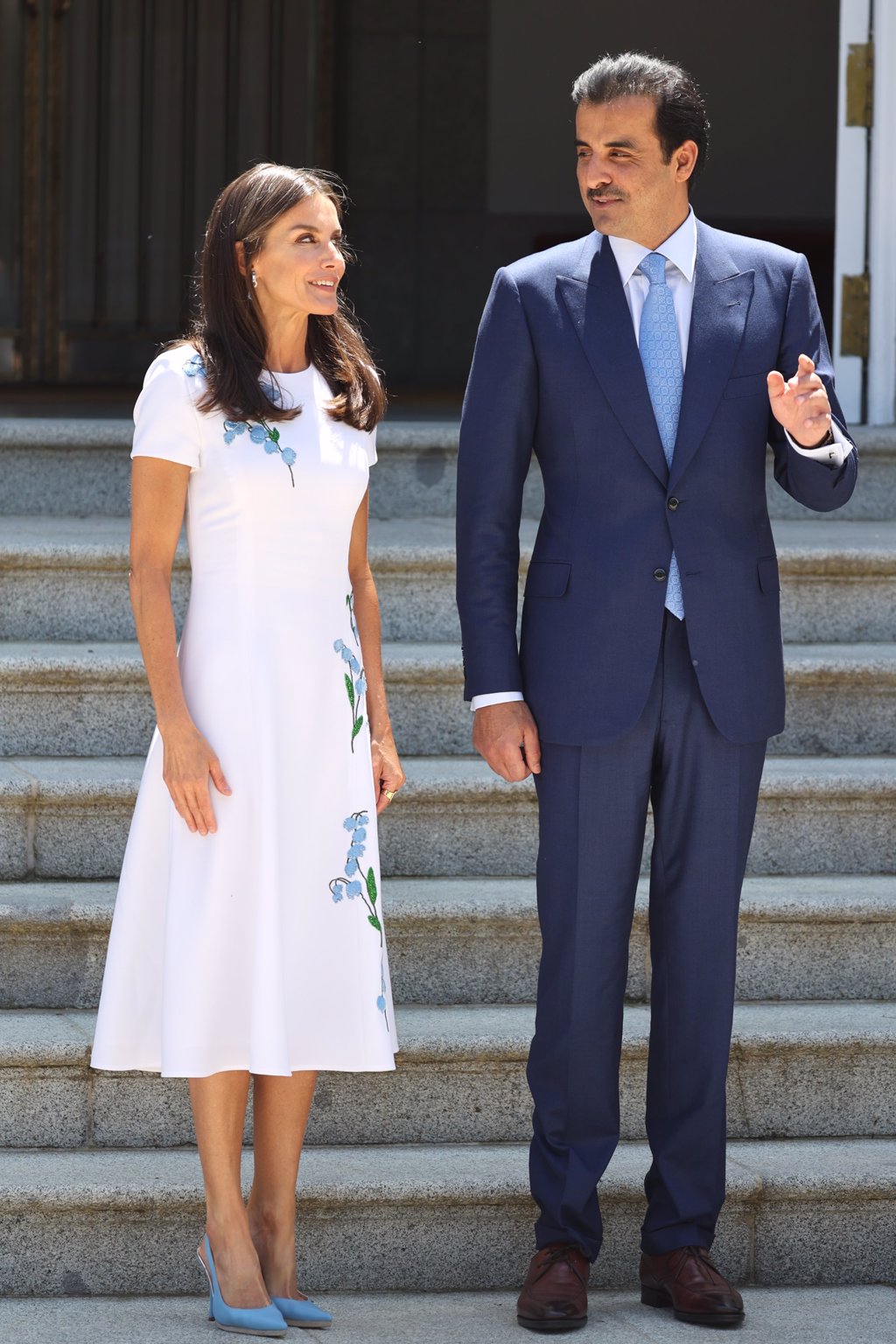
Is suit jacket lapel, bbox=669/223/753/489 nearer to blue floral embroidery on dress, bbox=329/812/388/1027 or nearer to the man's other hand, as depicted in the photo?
the man's other hand

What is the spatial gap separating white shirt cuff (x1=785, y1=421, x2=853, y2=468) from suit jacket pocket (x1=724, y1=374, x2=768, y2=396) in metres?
0.11

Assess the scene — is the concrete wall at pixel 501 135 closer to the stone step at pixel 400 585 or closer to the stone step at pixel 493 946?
the stone step at pixel 400 585

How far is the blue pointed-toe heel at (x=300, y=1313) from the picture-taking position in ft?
8.80

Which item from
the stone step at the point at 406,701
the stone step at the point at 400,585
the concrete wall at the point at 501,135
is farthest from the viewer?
the concrete wall at the point at 501,135

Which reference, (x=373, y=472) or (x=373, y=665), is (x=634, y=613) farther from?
(x=373, y=472)

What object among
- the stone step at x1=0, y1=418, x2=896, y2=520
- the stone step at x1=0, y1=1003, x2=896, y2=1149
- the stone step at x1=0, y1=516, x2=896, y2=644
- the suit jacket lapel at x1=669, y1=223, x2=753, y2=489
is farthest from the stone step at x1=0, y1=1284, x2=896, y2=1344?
the stone step at x1=0, y1=418, x2=896, y2=520

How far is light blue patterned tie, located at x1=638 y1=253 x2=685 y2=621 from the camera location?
272 cm

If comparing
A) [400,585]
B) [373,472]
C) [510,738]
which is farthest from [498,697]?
[373,472]

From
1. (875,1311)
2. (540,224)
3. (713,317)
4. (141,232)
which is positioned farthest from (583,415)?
(540,224)

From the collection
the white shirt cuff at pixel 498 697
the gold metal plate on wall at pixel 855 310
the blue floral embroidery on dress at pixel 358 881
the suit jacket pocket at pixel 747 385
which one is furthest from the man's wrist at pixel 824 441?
the gold metal plate on wall at pixel 855 310

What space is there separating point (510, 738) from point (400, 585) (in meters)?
1.57

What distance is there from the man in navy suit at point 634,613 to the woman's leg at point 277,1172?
14.2 inches

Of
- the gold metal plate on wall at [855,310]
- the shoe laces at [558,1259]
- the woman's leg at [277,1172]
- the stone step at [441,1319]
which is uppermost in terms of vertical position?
the gold metal plate on wall at [855,310]

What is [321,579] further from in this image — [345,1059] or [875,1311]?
[875,1311]
